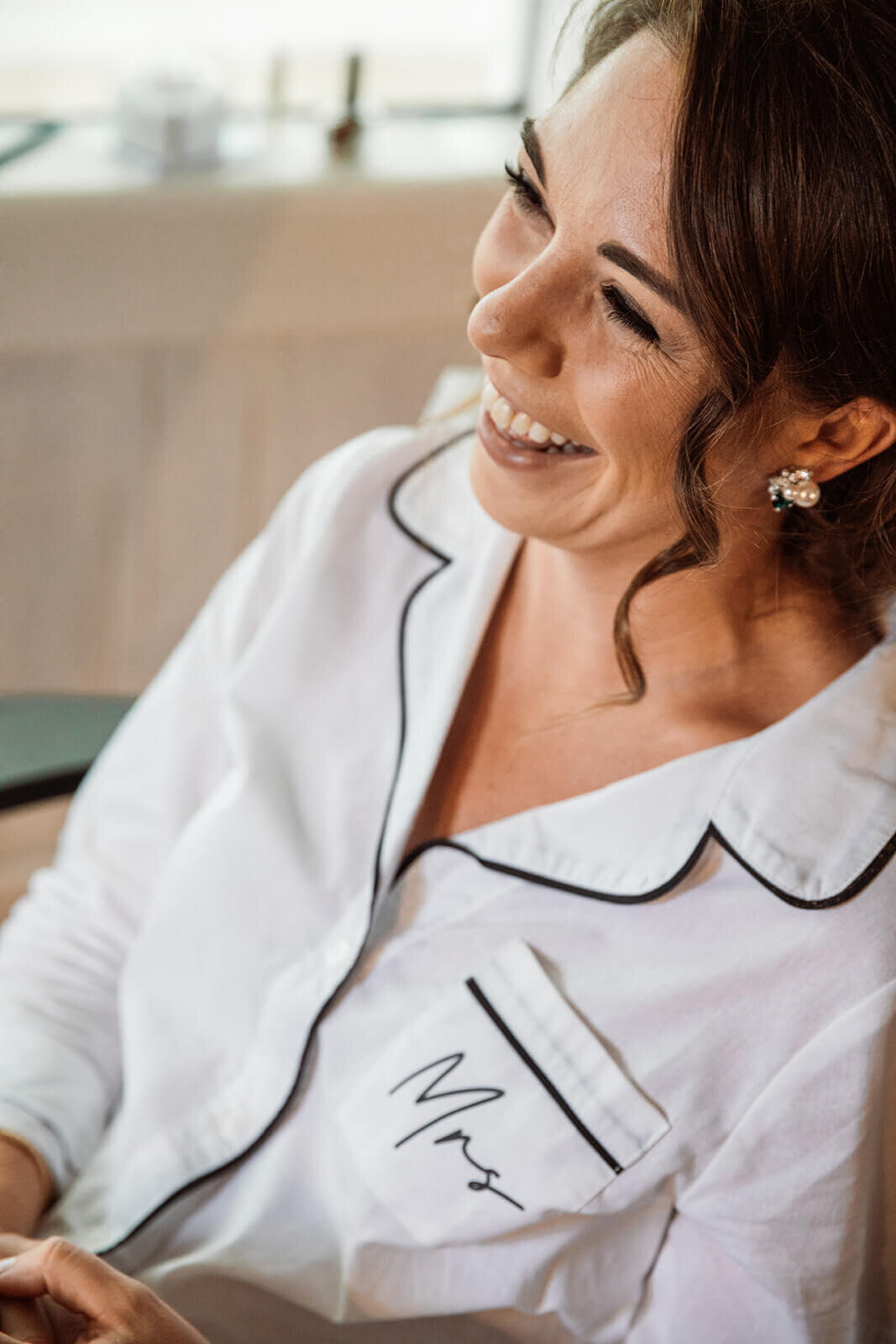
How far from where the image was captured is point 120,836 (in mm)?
1226

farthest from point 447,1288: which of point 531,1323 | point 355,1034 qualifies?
point 355,1034

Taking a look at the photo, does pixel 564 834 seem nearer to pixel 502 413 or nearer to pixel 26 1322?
pixel 502 413

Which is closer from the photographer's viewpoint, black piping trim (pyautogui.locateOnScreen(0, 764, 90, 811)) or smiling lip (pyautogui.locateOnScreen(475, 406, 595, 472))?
smiling lip (pyautogui.locateOnScreen(475, 406, 595, 472))

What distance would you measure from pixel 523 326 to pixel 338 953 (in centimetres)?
51

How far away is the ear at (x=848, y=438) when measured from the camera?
862mm

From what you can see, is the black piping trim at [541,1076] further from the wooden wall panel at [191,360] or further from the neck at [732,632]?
the wooden wall panel at [191,360]

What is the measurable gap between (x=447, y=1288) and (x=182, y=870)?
1.33 feet

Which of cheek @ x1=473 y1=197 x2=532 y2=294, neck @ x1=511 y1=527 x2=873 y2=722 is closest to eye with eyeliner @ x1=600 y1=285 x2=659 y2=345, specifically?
cheek @ x1=473 y1=197 x2=532 y2=294

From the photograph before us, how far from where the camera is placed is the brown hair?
743 mm

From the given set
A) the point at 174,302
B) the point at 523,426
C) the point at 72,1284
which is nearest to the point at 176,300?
the point at 174,302

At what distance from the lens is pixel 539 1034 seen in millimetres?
964

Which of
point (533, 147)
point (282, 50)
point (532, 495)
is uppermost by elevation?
point (533, 147)

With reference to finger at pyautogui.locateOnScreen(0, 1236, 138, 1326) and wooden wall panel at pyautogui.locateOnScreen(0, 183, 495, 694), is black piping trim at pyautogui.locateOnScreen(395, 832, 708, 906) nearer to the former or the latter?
finger at pyautogui.locateOnScreen(0, 1236, 138, 1326)

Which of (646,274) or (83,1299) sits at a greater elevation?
(646,274)
